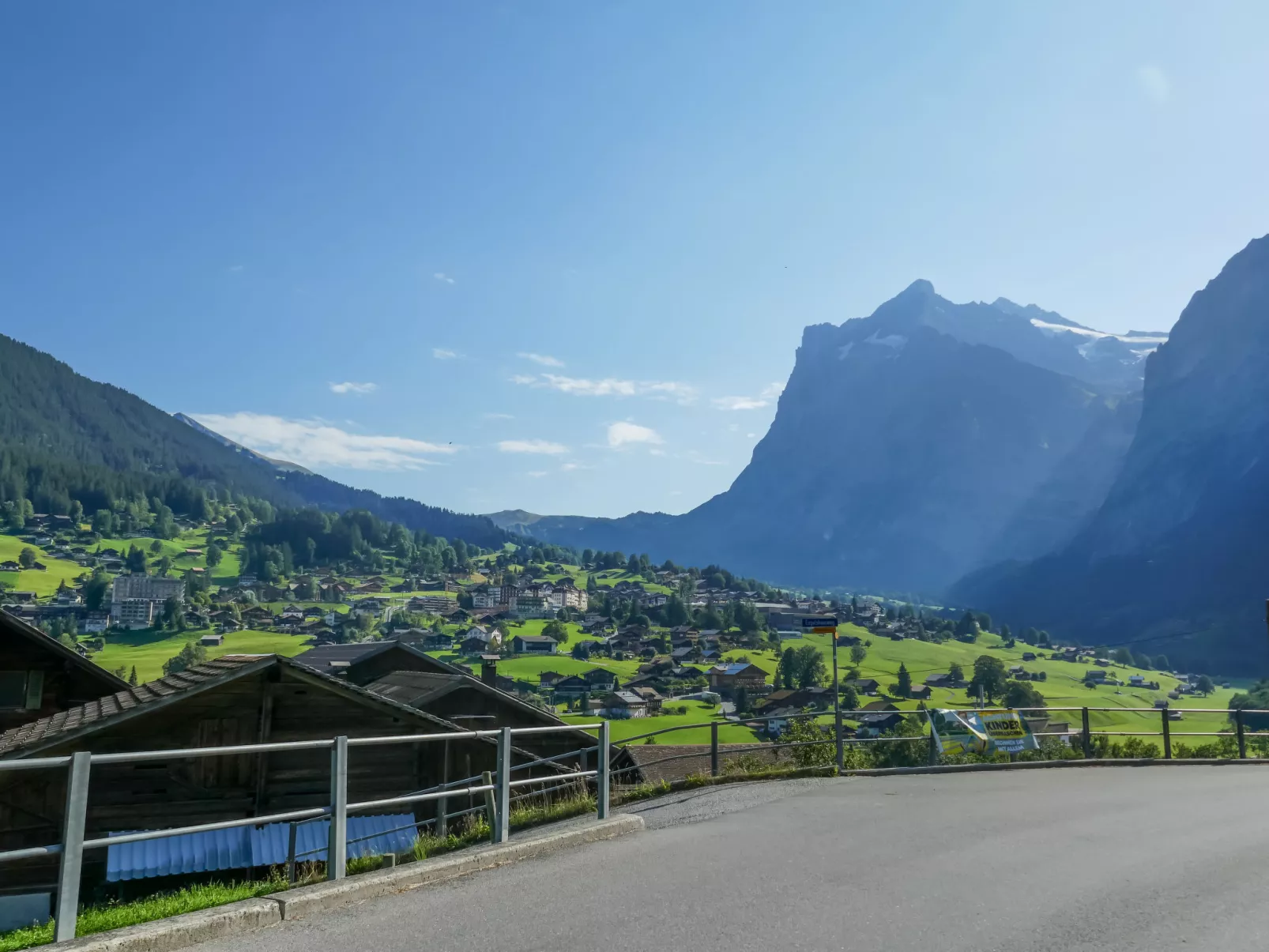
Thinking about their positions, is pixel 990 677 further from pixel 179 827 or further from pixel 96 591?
pixel 96 591

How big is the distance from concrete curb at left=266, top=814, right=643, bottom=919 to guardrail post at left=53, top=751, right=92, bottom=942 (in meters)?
1.38

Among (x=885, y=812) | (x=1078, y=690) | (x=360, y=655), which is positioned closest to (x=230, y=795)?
(x=885, y=812)

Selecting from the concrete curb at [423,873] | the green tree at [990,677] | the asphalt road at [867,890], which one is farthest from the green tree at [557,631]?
the concrete curb at [423,873]

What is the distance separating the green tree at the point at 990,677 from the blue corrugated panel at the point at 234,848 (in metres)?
111

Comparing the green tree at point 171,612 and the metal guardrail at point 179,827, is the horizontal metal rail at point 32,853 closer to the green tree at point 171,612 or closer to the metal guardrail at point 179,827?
the metal guardrail at point 179,827

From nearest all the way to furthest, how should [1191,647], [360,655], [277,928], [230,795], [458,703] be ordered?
[277,928] → [230,795] → [458,703] → [360,655] → [1191,647]

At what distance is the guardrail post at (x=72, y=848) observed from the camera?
18.7 feet

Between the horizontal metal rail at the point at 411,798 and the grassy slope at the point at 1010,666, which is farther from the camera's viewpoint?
the grassy slope at the point at 1010,666

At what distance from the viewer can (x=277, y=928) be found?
21.4 ft

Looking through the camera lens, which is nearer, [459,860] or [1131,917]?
[1131,917]

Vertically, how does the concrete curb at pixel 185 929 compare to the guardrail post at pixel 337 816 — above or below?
below

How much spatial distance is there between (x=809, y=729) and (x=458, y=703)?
14.3m

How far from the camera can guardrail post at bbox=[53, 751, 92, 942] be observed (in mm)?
5711

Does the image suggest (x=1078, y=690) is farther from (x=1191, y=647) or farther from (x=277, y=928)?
(x=277, y=928)
